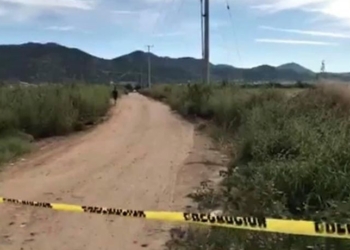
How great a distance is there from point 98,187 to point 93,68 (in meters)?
94.7

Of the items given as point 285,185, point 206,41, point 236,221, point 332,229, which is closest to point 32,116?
point 285,185

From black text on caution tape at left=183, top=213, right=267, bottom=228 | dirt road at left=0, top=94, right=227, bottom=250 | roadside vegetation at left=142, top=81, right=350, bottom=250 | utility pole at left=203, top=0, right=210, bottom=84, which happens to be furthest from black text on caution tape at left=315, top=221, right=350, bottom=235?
utility pole at left=203, top=0, right=210, bottom=84

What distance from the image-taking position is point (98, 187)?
10.3 metres

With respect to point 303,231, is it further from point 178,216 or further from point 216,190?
point 216,190

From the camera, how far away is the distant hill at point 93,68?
141 feet

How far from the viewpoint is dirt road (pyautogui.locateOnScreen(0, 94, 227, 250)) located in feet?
23.3

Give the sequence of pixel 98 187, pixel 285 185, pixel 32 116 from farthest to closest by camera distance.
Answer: pixel 32 116, pixel 98 187, pixel 285 185

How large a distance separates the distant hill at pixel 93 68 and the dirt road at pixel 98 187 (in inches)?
279

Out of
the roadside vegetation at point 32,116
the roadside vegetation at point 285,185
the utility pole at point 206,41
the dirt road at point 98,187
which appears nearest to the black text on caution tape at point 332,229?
the roadside vegetation at point 285,185

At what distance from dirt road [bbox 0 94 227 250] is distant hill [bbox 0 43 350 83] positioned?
7087 millimetres

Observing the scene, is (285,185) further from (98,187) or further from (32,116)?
(32,116)

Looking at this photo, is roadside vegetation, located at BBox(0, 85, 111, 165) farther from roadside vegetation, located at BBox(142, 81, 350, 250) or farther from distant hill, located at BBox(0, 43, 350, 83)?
distant hill, located at BBox(0, 43, 350, 83)

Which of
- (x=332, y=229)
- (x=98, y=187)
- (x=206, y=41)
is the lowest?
(x=98, y=187)

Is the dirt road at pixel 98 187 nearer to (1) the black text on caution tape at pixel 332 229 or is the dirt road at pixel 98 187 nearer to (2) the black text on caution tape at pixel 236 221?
(2) the black text on caution tape at pixel 236 221
